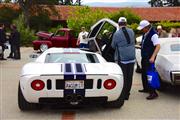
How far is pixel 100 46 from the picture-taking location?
35.6ft

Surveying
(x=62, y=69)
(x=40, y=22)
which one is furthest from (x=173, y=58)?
(x=40, y=22)

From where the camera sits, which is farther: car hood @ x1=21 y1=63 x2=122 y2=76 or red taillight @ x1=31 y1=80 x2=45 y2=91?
car hood @ x1=21 y1=63 x2=122 y2=76

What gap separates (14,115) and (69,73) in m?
1.17

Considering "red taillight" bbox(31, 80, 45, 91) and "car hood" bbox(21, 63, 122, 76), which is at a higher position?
"car hood" bbox(21, 63, 122, 76)

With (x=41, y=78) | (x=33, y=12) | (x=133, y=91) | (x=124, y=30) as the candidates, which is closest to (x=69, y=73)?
(x=41, y=78)

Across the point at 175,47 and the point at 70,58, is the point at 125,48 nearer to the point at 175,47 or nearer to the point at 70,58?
the point at 70,58

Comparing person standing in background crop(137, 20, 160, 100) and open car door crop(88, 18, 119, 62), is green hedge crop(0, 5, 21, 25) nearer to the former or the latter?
open car door crop(88, 18, 119, 62)

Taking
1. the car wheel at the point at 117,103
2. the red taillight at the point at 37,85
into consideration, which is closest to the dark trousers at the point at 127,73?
the car wheel at the point at 117,103

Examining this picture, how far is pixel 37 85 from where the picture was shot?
6965 mm

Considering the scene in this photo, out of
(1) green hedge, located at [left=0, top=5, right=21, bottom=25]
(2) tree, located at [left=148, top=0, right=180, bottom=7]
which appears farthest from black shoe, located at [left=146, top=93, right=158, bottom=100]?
(2) tree, located at [left=148, top=0, right=180, bottom=7]

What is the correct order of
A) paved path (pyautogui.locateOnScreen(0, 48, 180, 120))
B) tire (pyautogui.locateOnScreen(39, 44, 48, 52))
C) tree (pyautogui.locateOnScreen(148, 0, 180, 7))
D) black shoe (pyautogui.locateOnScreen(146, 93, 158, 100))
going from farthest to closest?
tree (pyautogui.locateOnScreen(148, 0, 180, 7)), tire (pyautogui.locateOnScreen(39, 44, 48, 52)), black shoe (pyautogui.locateOnScreen(146, 93, 158, 100)), paved path (pyautogui.locateOnScreen(0, 48, 180, 120))

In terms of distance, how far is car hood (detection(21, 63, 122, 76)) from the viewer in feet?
23.4

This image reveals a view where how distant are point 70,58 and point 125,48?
1.12 metres

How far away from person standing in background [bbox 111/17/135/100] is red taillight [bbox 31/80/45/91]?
2.02m
